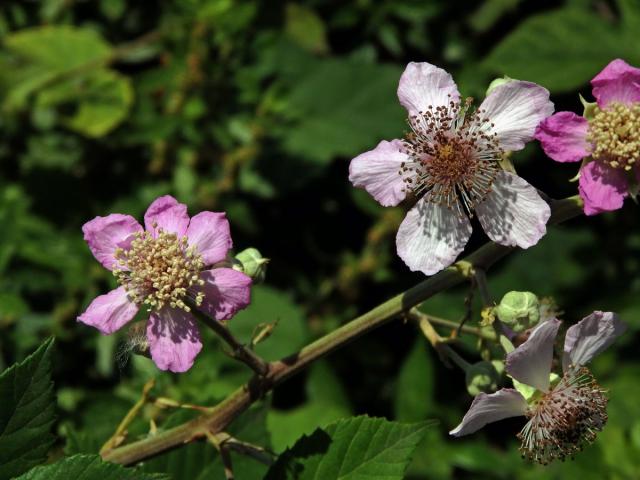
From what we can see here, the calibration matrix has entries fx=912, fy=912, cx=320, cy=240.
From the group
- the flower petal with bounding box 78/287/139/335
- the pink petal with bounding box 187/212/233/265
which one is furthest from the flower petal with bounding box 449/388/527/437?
the flower petal with bounding box 78/287/139/335

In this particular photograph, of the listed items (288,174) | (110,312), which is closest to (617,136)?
(110,312)

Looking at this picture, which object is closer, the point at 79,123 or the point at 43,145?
the point at 79,123

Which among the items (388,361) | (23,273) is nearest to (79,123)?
(23,273)

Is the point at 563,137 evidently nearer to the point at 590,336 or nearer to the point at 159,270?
the point at 590,336

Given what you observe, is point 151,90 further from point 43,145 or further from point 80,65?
point 43,145

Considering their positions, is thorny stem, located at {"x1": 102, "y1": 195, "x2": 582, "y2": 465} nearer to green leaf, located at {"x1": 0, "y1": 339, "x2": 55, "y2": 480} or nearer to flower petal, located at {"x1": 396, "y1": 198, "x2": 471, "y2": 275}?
flower petal, located at {"x1": 396, "y1": 198, "x2": 471, "y2": 275}

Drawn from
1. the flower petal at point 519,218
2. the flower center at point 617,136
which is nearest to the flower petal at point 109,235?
the flower petal at point 519,218
